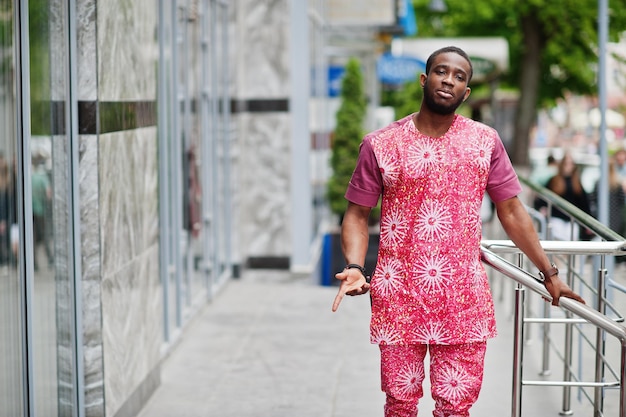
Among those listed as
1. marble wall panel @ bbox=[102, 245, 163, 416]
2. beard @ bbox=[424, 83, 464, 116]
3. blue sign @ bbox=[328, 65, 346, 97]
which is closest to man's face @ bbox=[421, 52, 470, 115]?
beard @ bbox=[424, 83, 464, 116]

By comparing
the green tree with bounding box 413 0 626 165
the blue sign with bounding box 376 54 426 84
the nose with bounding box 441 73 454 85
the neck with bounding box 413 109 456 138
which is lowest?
the neck with bounding box 413 109 456 138

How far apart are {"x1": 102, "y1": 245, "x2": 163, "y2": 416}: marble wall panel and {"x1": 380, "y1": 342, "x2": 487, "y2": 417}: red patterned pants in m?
1.75

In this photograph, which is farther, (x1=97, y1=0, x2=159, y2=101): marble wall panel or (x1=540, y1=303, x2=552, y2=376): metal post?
(x1=540, y1=303, x2=552, y2=376): metal post

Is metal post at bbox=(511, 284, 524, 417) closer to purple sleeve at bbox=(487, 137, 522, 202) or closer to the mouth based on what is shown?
purple sleeve at bbox=(487, 137, 522, 202)

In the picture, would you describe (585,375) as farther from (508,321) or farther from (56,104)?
(56,104)

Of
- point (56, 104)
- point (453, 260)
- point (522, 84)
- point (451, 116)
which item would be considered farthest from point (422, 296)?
point (522, 84)

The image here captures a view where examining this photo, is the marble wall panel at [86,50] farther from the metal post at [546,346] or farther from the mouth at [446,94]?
the metal post at [546,346]

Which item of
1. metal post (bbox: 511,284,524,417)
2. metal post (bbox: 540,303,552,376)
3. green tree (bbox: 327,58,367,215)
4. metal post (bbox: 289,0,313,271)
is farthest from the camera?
green tree (bbox: 327,58,367,215)

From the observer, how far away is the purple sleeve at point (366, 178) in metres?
4.11

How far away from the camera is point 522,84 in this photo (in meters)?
36.2

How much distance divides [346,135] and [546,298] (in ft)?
38.2

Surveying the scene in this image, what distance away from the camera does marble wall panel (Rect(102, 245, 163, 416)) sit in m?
5.45

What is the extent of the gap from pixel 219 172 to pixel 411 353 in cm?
643

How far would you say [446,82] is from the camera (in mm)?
3959
